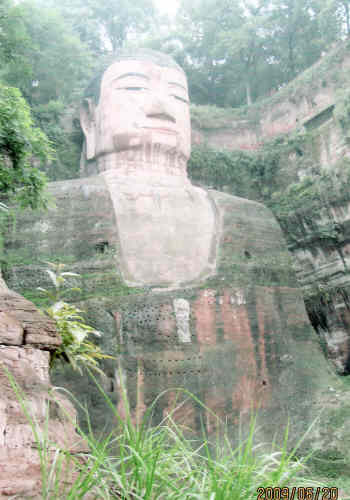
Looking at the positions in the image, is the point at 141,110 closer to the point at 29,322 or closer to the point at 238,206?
the point at 238,206

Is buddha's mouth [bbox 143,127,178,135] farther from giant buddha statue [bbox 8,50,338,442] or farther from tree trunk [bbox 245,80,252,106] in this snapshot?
tree trunk [bbox 245,80,252,106]

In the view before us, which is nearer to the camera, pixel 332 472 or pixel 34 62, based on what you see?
pixel 332 472

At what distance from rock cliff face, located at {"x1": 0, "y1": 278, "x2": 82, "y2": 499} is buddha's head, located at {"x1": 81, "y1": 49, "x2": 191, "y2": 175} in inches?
303

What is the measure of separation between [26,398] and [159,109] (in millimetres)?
9020

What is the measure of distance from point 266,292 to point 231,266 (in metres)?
0.84

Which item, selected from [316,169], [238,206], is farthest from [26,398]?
[316,169]

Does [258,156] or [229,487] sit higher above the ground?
[258,156]

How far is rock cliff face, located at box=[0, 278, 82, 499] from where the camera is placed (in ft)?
9.91

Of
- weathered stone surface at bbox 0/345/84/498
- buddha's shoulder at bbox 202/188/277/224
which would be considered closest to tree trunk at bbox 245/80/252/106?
buddha's shoulder at bbox 202/188/277/224

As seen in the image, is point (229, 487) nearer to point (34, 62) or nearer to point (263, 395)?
point (263, 395)

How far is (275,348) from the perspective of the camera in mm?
8969

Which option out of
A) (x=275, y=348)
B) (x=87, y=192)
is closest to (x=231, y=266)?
(x=275, y=348)

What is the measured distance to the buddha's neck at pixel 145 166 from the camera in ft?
36.0

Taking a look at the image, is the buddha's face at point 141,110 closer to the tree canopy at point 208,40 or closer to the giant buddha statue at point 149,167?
the giant buddha statue at point 149,167
